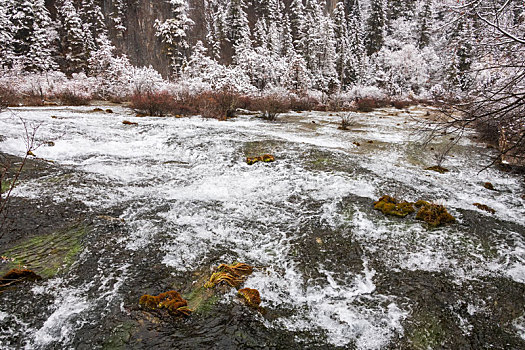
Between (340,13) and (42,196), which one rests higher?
(340,13)

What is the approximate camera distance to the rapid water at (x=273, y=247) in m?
2.30

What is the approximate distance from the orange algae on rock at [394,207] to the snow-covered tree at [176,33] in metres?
25.2

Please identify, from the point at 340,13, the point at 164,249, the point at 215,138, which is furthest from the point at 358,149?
the point at 340,13

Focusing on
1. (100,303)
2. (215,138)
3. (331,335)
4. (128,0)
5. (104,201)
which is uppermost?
(128,0)

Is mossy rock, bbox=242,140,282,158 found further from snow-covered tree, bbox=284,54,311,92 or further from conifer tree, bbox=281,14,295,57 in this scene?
conifer tree, bbox=281,14,295,57

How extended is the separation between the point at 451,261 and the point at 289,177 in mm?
3291

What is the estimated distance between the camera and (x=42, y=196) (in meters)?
4.29

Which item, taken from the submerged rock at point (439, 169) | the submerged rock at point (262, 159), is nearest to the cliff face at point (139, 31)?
the submerged rock at point (262, 159)

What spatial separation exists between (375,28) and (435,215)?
50725 mm

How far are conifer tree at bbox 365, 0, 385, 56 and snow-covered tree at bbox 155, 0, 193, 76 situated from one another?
1285 inches

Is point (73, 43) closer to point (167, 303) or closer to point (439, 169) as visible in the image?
point (439, 169)

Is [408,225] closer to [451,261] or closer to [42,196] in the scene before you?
[451,261]

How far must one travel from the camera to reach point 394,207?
4.56 m

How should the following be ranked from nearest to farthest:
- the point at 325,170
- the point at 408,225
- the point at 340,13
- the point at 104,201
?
the point at 408,225 → the point at 104,201 → the point at 325,170 → the point at 340,13
